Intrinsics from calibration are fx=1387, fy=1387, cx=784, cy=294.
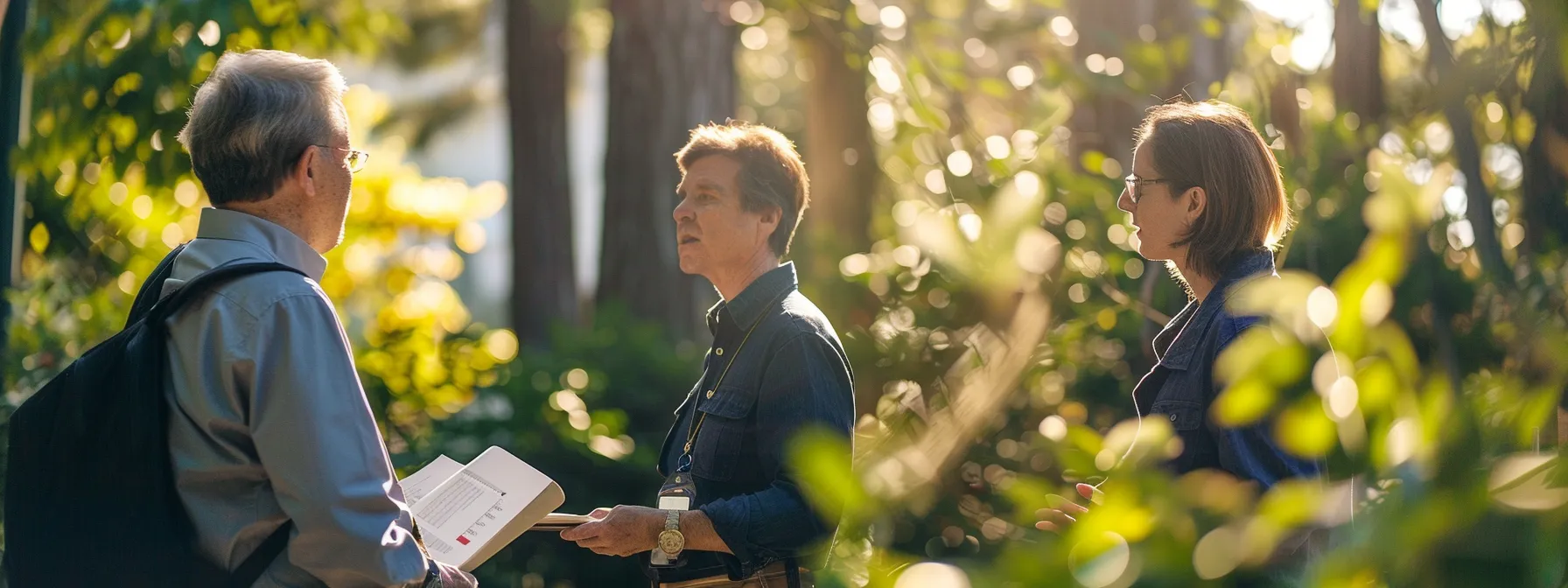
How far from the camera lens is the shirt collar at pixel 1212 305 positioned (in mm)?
2512

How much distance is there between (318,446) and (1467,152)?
2125mm

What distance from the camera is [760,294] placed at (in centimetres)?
307

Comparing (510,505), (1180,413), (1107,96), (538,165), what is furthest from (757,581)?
(538,165)

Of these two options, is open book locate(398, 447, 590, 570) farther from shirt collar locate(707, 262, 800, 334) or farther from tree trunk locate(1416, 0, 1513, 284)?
tree trunk locate(1416, 0, 1513, 284)

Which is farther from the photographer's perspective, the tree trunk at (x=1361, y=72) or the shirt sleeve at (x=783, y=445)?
the tree trunk at (x=1361, y=72)

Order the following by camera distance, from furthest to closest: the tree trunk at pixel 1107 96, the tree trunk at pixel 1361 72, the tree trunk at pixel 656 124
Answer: the tree trunk at pixel 656 124 < the tree trunk at pixel 1107 96 < the tree trunk at pixel 1361 72

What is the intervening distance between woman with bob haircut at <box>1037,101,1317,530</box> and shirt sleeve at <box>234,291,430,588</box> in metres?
1.20

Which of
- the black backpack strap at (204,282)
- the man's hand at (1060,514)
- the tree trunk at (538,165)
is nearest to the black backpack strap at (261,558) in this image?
the black backpack strap at (204,282)

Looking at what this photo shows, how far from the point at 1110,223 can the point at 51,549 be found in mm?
3961

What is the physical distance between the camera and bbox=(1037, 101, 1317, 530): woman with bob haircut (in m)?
2.49

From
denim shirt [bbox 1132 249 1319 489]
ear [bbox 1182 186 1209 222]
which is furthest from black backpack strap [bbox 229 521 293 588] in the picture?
ear [bbox 1182 186 1209 222]

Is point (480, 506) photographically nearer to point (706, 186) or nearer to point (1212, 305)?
point (706, 186)

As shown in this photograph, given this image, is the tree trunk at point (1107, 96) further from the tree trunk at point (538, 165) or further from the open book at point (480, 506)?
the tree trunk at point (538, 165)

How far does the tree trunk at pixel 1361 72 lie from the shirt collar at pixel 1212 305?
8.40 ft
